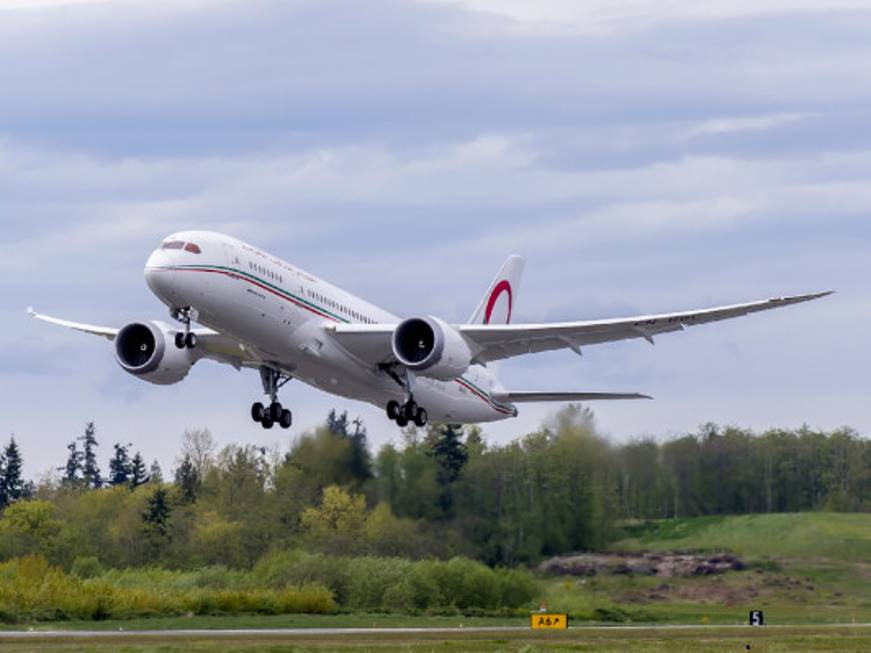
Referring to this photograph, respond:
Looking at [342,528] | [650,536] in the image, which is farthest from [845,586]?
[342,528]

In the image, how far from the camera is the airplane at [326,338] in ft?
173

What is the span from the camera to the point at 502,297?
71.9 metres

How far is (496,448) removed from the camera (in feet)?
221

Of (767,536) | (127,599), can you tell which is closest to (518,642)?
(767,536)

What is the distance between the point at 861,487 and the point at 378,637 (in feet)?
67.9

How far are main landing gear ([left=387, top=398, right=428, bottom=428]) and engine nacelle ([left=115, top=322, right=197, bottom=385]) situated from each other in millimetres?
6957

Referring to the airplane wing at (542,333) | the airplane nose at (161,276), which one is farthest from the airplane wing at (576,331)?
the airplane nose at (161,276)

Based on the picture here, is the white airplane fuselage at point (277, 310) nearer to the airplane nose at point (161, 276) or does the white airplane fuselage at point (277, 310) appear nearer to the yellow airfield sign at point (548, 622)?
the airplane nose at point (161, 276)

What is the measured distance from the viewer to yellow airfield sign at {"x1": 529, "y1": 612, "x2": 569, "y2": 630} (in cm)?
6162

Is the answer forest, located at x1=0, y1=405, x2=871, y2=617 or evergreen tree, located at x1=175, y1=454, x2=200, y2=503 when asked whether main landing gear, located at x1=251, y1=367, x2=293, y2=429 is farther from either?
evergreen tree, located at x1=175, y1=454, x2=200, y2=503

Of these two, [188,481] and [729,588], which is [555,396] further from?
[188,481]

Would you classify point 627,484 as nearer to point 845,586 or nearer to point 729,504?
point 729,504

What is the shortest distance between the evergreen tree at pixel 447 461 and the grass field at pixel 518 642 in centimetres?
671

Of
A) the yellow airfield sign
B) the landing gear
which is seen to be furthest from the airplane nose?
the yellow airfield sign
